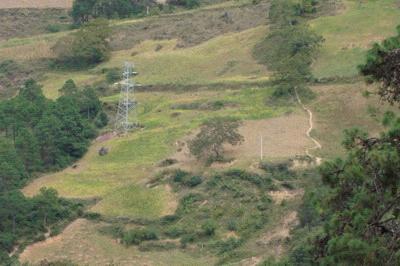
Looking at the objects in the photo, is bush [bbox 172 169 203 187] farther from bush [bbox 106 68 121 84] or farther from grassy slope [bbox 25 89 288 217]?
bush [bbox 106 68 121 84]

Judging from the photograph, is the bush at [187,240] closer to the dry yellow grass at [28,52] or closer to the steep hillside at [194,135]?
the steep hillside at [194,135]

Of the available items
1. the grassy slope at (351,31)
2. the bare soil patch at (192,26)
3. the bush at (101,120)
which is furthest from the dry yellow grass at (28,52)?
the grassy slope at (351,31)

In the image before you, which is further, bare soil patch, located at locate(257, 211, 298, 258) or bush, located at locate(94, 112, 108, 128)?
bush, located at locate(94, 112, 108, 128)

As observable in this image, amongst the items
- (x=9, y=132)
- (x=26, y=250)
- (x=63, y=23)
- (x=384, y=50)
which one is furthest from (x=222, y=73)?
(x=384, y=50)

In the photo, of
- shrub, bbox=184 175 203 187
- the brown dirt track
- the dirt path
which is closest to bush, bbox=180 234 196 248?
shrub, bbox=184 175 203 187

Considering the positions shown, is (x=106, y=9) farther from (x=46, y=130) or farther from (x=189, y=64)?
(x=46, y=130)

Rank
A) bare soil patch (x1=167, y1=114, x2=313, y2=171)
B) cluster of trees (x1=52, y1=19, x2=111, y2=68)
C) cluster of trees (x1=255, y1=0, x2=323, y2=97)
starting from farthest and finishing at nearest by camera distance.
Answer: cluster of trees (x1=52, y1=19, x2=111, y2=68)
cluster of trees (x1=255, y1=0, x2=323, y2=97)
bare soil patch (x1=167, y1=114, x2=313, y2=171)
